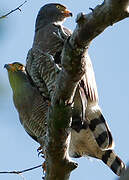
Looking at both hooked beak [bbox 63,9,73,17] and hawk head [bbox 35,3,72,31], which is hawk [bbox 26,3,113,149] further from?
hooked beak [bbox 63,9,73,17]

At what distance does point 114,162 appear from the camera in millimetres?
5000

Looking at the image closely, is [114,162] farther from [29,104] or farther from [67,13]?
[67,13]

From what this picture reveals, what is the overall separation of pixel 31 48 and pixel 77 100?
1.08 m

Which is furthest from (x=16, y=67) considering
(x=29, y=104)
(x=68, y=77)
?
(x=68, y=77)

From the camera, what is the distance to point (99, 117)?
5.50 m

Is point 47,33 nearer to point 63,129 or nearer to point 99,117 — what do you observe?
point 99,117

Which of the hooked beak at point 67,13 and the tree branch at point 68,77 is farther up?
the hooked beak at point 67,13

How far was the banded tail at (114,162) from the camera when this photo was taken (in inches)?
196

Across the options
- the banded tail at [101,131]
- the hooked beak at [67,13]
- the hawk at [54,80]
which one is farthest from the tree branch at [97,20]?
the hooked beak at [67,13]

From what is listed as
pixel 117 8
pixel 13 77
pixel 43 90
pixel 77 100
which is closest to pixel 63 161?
pixel 117 8

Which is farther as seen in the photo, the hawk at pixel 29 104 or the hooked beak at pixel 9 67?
the hooked beak at pixel 9 67

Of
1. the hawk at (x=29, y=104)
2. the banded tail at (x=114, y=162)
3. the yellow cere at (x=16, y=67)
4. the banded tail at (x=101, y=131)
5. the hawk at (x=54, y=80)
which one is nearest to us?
the banded tail at (x=114, y=162)

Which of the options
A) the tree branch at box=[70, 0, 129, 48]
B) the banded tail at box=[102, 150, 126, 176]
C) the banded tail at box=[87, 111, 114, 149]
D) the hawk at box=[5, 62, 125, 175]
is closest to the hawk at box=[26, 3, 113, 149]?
the banded tail at box=[87, 111, 114, 149]

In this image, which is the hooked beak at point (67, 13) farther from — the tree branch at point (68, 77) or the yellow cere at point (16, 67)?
the tree branch at point (68, 77)
